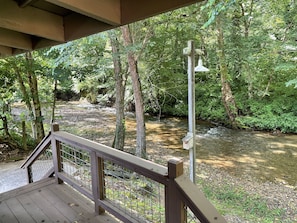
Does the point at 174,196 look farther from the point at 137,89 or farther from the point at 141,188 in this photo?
the point at 137,89

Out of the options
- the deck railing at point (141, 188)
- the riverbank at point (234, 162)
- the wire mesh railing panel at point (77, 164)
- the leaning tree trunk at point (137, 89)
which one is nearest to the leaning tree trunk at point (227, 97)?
the riverbank at point (234, 162)

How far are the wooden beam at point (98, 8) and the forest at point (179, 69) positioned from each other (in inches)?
139

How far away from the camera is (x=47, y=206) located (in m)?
2.58

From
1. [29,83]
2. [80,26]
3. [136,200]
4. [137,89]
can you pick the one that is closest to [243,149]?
[137,89]

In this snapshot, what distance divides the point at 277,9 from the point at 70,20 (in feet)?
29.4

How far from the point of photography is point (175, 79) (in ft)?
34.5

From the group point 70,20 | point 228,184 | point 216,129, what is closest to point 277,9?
point 216,129

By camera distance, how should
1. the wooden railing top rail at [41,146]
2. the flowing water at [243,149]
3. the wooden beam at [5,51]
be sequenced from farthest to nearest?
the flowing water at [243,149], the wooden railing top rail at [41,146], the wooden beam at [5,51]

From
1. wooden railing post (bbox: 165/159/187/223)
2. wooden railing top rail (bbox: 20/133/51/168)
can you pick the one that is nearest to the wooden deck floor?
wooden railing top rail (bbox: 20/133/51/168)

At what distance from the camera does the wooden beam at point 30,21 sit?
153cm

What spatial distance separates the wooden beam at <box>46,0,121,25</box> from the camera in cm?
120

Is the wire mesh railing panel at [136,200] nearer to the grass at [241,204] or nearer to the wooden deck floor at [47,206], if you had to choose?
the wooden deck floor at [47,206]

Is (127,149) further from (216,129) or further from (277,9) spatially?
(277,9)

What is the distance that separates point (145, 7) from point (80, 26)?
2.38ft
